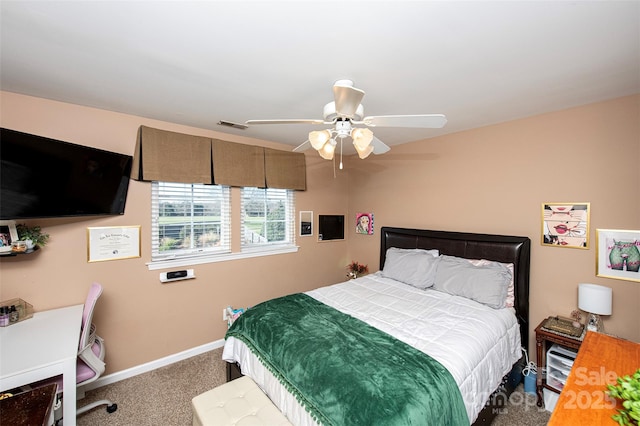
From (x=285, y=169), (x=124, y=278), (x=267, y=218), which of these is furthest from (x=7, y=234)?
(x=285, y=169)

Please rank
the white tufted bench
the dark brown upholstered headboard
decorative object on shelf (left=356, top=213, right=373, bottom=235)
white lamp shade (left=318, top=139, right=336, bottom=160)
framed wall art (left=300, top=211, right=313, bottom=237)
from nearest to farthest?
the white tufted bench < white lamp shade (left=318, top=139, right=336, bottom=160) < the dark brown upholstered headboard < framed wall art (left=300, top=211, right=313, bottom=237) < decorative object on shelf (left=356, top=213, right=373, bottom=235)

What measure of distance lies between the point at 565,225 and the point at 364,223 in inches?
91.5

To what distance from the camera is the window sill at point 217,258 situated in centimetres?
266

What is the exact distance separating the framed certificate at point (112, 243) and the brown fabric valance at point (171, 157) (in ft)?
1.75

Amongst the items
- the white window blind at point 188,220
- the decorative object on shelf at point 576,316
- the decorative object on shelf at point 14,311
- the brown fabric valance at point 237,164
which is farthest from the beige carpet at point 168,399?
the brown fabric valance at point 237,164

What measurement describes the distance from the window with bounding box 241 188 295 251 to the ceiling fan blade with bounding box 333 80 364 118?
2136 millimetres

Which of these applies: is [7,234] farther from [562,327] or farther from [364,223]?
[562,327]

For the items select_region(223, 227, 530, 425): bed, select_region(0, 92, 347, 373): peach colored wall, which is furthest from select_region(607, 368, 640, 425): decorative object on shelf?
select_region(0, 92, 347, 373): peach colored wall

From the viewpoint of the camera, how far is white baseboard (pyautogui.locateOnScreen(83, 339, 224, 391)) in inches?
93.5

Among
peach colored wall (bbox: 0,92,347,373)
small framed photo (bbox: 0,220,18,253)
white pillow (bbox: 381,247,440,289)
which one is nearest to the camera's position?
small framed photo (bbox: 0,220,18,253)

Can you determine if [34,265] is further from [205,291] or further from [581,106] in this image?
[581,106]

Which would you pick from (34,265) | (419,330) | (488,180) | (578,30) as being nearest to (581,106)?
(488,180)

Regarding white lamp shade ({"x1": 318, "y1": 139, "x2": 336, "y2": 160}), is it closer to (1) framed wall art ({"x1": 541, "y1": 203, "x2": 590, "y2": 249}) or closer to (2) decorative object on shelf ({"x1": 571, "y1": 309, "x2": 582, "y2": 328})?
(1) framed wall art ({"x1": 541, "y1": 203, "x2": 590, "y2": 249})

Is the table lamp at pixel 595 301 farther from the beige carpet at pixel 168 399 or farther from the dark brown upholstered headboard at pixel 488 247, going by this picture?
the beige carpet at pixel 168 399
